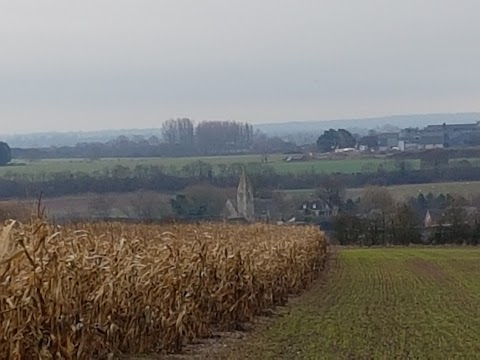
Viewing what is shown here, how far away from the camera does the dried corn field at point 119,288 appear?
9.31 m

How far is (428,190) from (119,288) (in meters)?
70.7

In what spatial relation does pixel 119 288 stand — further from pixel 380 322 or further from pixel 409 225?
pixel 409 225

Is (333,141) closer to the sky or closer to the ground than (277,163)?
closer to the sky

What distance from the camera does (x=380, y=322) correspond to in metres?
18.4

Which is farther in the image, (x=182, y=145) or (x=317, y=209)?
(x=182, y=145)

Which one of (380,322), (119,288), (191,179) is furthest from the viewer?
(191,179)

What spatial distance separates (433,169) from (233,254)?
73.7 meters

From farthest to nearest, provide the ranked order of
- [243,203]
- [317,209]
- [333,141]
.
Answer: [333,141], [317,209], [243,203]

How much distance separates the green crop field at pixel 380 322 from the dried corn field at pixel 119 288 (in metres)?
0.95

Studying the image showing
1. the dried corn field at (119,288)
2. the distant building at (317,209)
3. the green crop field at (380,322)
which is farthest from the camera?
the distant building at (317,209)

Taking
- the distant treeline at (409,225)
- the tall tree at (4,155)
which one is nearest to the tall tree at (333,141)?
the distant treeline at (409,225)

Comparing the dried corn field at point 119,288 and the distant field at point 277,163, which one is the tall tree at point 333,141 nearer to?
the distant field at point 277,163

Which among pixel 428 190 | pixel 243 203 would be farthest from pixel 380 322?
pixel 428 190

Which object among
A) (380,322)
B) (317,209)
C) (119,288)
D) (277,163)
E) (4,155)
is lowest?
(317,209)
